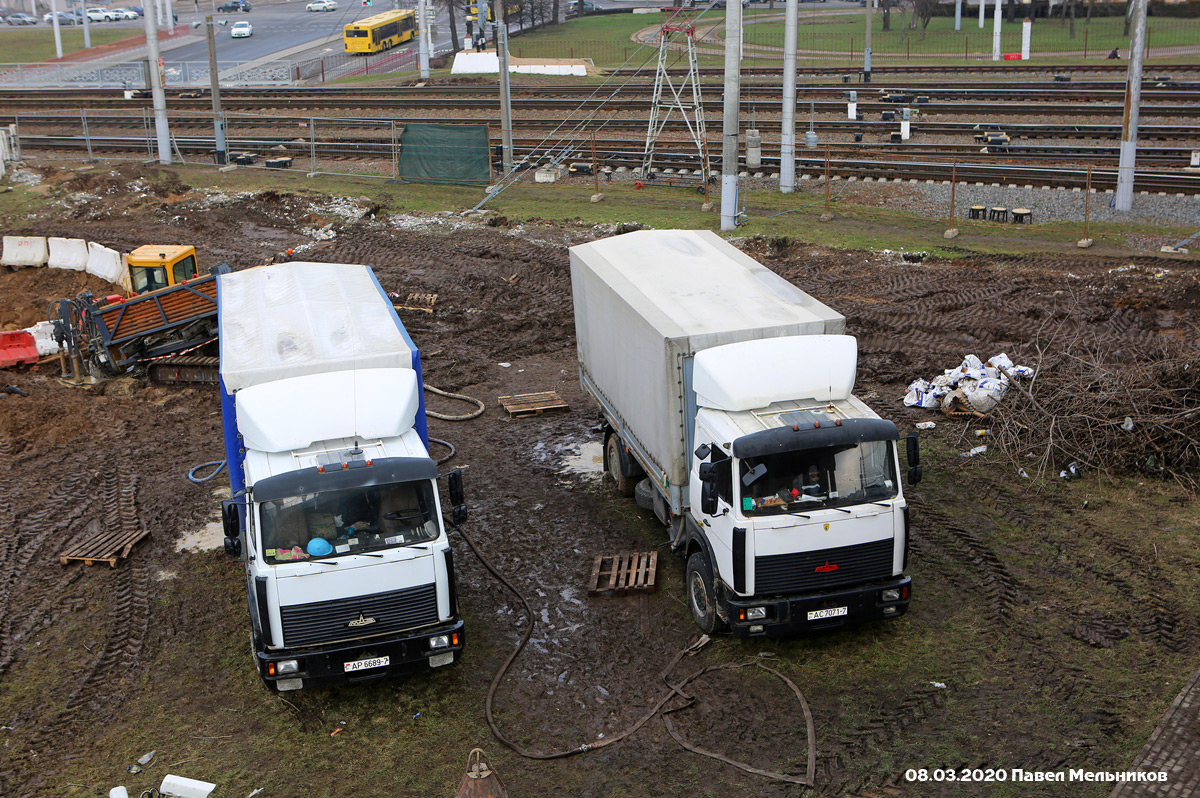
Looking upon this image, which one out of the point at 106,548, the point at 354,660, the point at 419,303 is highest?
the point at 419,303

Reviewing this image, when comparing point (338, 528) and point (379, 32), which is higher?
point (379, 32)

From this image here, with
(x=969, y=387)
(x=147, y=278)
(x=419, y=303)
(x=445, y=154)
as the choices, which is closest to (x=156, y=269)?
(x=147, y=278)

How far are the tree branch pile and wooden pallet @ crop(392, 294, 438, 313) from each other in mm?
12657

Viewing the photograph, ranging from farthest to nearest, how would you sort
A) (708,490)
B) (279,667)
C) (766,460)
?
(708,490), (766,460), (279,667)

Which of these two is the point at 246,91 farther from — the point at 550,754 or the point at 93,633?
the point at 550,754

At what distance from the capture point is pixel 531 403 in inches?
723

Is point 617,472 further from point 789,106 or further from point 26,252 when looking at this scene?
point 26,252

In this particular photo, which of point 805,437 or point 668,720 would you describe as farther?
point 805,437

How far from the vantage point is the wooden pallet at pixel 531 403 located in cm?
1808

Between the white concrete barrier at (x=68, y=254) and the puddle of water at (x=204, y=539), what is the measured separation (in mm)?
15025

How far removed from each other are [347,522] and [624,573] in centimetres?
385

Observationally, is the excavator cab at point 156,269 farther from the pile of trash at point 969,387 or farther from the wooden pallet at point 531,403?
the pile of trash at point 969,387

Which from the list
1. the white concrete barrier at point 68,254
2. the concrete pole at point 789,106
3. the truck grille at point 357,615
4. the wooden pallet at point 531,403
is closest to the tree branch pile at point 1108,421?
Answer: the wooden pallet at point 531,403

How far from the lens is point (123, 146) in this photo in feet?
140
